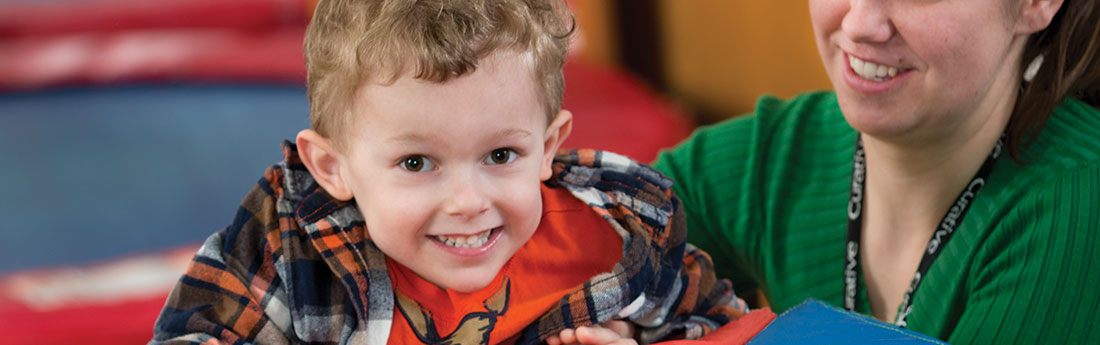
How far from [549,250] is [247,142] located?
1.97 meters

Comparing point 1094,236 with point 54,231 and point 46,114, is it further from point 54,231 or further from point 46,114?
point 46,114

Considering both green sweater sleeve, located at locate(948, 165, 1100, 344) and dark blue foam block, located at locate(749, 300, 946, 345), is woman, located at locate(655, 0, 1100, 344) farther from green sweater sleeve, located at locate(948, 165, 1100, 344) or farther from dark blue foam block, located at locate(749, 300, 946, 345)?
dark blue foam block, located at locate(749, 300, 946, 345)

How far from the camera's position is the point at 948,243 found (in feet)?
4.07

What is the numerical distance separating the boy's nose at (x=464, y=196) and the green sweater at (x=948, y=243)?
531 mm

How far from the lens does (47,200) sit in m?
2.62

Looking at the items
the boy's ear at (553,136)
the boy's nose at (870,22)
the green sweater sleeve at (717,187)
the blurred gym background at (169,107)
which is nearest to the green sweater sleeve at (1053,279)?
the boy's nose at (870,22)

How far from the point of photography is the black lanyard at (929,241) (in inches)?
49.2

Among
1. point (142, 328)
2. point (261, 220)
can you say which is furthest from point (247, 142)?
point (261, 220)

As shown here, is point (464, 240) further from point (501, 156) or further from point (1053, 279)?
point (1053, 279)

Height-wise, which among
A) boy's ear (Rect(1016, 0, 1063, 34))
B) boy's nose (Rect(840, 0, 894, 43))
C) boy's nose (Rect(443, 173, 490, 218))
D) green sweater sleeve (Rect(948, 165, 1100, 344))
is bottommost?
green sweater sleeve (Rect(948, 165, 1100, 344))

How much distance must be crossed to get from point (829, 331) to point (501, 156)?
32 cm

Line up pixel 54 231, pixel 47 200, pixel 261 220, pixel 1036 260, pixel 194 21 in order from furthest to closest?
pixel 194 21 < pixel 47 200 < pixel 54 231 < pixel 1036 260 < pixel 261 220

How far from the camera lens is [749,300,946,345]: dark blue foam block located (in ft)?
3.25

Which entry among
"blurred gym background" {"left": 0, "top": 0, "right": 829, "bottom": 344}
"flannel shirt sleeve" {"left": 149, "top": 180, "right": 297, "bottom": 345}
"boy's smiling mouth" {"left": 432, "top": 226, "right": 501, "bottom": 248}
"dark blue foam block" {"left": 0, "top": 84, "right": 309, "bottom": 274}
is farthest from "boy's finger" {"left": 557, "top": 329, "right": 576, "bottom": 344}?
"dark blue foam block" {"left": 0, "top": 84, "right": 309, "bottom": 274}
